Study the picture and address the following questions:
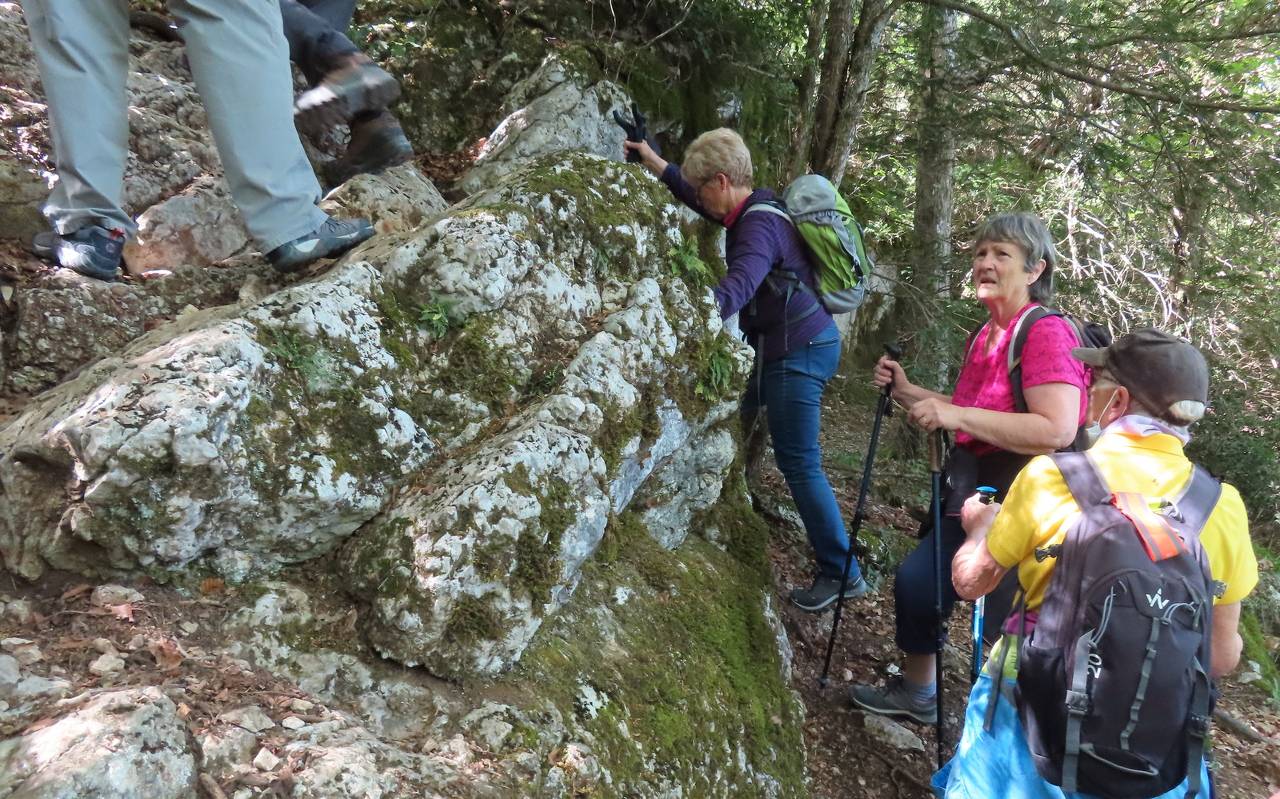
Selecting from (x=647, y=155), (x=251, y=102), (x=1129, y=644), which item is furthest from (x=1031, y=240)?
(x=251, y=102)

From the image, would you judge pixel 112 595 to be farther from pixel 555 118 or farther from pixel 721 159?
pixel 555 118

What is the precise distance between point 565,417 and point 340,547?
1.05 metres

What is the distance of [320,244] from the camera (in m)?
3.53

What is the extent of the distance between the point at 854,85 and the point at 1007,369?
10.4 ft

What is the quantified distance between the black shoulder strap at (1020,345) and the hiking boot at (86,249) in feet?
14.1

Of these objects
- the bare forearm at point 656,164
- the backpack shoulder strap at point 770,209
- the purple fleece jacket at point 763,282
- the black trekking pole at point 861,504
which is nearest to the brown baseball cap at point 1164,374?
the black trekking pole at point 861,504

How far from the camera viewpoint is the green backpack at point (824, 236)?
4289 mm

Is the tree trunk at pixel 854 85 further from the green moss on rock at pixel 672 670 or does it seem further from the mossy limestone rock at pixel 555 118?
the green moss on rock at pixel 672 670

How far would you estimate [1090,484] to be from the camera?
228 cm

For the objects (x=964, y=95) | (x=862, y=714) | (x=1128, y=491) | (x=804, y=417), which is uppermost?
(x=964, y=95)

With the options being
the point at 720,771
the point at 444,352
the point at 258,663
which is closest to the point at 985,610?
the point at 720,771

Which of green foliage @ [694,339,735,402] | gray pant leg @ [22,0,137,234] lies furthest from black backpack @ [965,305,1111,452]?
gray pant leg @ [22,0,137,234]

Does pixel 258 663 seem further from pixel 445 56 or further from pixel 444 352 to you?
pixel 445 56

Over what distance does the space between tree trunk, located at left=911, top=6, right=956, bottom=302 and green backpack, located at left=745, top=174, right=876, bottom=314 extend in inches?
88.8
